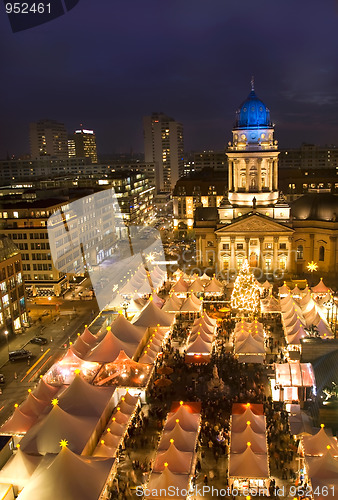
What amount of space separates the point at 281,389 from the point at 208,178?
273ft

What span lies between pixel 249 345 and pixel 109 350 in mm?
11391

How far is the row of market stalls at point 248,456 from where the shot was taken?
24.1m

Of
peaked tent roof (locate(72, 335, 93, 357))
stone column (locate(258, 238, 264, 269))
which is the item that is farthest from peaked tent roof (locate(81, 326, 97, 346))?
stone column (locate(258, 238, 264, 269))

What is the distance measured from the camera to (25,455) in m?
24.2

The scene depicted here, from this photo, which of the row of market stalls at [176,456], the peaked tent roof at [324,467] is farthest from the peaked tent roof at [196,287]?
the peaked tent roof at [324,467]

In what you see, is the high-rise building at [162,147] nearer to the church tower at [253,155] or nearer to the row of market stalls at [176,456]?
the church tower at [253,155]

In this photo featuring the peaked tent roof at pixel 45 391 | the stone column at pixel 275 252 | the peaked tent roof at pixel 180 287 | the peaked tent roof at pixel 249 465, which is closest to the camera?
the peaked tent roof at pixel 249 465

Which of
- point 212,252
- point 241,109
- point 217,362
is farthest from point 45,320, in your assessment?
point 241,109

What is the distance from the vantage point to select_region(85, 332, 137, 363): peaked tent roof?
3534 cm

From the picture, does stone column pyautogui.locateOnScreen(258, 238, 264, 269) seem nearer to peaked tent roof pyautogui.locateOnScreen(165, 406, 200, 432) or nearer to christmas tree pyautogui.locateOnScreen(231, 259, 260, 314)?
christmas tree pyautogui.locateOnScreen(231, 259, 260, 314)

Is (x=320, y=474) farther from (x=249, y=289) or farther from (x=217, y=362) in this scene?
(x=249, y=289)

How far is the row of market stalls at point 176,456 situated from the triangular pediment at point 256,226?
3968cm

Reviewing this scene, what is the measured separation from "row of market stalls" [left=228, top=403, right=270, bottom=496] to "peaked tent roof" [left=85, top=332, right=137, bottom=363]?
11.1 m

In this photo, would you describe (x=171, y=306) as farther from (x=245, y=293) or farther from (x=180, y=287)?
(x=245, y=293)
